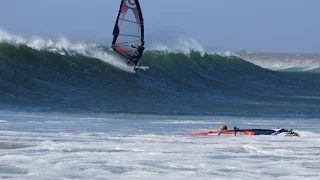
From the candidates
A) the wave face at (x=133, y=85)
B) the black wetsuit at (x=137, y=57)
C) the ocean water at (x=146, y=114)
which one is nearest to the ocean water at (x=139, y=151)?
the ocean water at (x=146, y=114)

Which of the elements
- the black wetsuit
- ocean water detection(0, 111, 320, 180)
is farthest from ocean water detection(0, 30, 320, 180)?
the black wetsuit

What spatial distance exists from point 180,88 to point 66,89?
→ 558cm

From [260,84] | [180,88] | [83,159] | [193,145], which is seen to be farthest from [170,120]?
[260,84]

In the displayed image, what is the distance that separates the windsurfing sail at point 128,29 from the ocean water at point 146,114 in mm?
1482

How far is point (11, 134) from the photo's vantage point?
1416cm

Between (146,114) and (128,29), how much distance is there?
2.57 meters

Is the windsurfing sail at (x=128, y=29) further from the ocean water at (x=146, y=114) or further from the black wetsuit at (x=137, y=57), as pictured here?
the ocean water at (x=146, y=114)

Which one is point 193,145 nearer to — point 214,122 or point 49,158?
point 49,158

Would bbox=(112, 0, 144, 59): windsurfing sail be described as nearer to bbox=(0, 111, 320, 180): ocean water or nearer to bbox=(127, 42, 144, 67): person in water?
bbox=(127, 42, 144, 67): person in water

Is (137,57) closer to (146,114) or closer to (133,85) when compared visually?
(146,114)

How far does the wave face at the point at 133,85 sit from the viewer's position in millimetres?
22734

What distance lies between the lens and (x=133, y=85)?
2764 centimetres

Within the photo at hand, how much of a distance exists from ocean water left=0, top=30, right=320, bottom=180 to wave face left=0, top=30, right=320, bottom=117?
45 mm

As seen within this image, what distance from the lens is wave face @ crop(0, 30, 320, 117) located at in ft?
74.6
